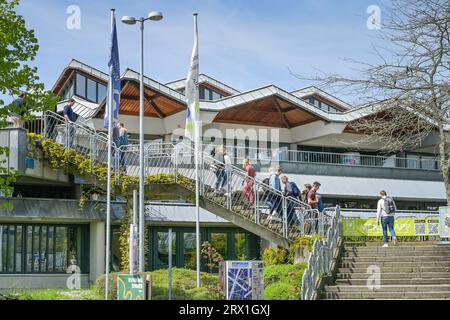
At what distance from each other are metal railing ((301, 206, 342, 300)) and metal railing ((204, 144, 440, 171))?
33.2 feet

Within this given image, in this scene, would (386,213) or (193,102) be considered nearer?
(386,213)

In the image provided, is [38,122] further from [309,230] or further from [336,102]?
[336,102]

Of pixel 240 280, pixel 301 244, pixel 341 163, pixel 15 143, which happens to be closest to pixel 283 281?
pixel 301 244

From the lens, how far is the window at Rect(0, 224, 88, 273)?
1153 inches

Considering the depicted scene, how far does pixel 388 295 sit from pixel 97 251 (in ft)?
48.0

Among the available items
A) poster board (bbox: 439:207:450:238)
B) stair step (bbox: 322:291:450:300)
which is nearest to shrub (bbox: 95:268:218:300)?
stair step (bbox: 322:291:450:300)

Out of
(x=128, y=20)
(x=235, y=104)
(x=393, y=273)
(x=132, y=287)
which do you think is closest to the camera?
(x=132, y=287)

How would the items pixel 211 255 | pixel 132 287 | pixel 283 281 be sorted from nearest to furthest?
1. pixel 132 287
2. pixel 283 281
3. pixel 211 255

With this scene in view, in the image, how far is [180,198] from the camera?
25.3 metres

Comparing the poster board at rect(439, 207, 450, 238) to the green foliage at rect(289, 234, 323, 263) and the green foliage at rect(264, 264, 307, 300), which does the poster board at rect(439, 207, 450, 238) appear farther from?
the green foliage at rect(264, 264, 307, 300)

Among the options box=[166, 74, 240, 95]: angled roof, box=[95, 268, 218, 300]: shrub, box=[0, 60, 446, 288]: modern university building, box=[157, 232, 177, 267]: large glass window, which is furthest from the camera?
box=[166, 74, 240, 95]: angled roof

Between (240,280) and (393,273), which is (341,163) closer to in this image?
(393,273)

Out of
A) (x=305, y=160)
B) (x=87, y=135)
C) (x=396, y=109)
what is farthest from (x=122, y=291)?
(x=305, y=160)

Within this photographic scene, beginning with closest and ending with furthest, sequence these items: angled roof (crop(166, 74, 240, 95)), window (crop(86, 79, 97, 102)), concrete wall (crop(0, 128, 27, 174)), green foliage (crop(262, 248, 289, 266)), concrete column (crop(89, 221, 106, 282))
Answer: green foliage (crop(262, 248, 289, 266))
concrete wall (crop(0, 128, 27, 174))
concrete column (crop(89, 221, 106, 282))
window (crop(86, 79, 97, 102))
angled roof (crop(166, 74, 240, 95))
